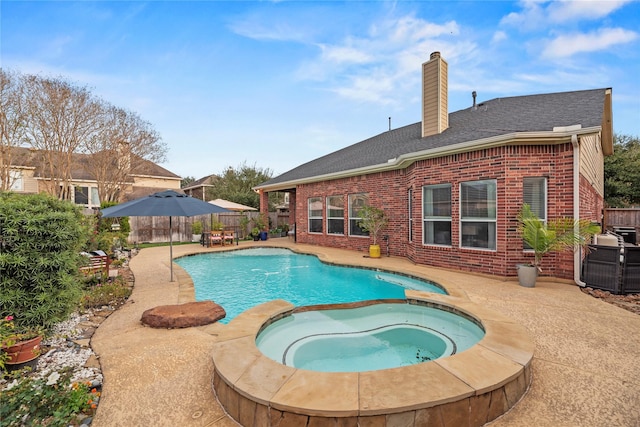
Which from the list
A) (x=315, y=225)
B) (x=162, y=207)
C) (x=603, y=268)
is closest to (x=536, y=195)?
(x=603, y=268)

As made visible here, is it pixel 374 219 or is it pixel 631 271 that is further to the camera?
pixel 374 219

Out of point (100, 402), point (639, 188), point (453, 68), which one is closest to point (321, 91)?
point (453, 68)

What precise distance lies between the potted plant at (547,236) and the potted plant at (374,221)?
4719 millimetres

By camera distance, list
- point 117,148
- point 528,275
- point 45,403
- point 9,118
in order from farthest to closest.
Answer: point 117,148, point 9,118, point 528,275, point 45,403

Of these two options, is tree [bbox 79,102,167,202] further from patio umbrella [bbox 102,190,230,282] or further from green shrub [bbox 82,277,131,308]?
green shrub [bbox 82,277,131,308]

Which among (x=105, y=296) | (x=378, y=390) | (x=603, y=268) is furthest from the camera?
(x=603, y=268)

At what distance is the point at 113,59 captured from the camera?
1101 centimetres

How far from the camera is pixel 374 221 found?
35.8ft

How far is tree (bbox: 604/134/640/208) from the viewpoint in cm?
1848

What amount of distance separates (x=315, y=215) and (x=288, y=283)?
22.2 ft

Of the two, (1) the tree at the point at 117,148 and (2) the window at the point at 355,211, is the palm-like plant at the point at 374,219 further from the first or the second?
(1) the tree at the point at 117,148

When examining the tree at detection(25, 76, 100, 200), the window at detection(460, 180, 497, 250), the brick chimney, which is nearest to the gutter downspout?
the window at detection(460, 180, 497, 250)

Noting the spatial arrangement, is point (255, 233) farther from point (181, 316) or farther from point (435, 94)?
point (181, 316)

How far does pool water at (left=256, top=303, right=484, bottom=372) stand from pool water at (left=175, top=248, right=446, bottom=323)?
119cm
